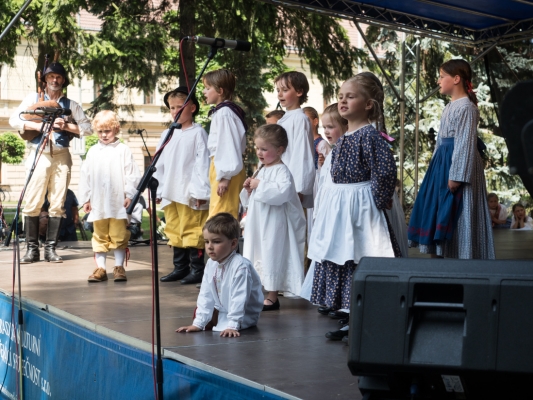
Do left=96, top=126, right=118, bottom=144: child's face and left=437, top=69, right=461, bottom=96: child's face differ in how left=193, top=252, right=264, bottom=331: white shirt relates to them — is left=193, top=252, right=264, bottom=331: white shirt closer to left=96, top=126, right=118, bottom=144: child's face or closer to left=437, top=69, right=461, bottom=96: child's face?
left=437, top=69, right=461, bottom=96: child's face

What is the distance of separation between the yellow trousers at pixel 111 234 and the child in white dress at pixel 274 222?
1.61 metres

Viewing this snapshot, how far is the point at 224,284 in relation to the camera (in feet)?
14.2

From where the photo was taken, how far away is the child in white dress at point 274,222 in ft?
16.2

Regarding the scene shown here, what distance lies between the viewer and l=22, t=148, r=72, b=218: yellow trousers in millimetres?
7328

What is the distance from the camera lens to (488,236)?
17.5 ft

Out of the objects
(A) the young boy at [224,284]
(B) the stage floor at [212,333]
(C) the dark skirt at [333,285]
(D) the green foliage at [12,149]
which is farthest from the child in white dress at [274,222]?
(D) the green foliage at [12,149]

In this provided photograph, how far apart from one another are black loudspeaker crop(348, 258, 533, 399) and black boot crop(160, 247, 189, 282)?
154 inches

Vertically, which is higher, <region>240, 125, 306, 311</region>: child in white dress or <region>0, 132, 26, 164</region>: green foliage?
<region>0, 132, 26, 164</region>: green foliage

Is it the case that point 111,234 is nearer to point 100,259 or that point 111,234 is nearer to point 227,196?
point 100,259

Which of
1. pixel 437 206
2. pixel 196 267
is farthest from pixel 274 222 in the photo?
pixel 196 267

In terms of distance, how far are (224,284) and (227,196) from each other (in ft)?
4.68

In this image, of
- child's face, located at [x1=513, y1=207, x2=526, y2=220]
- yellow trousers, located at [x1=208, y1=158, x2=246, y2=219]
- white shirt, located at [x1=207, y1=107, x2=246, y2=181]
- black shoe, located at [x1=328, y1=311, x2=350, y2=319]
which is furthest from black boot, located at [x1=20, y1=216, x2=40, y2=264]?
child's face, located at [x1=513, y1=207, x2=526, y2=220]

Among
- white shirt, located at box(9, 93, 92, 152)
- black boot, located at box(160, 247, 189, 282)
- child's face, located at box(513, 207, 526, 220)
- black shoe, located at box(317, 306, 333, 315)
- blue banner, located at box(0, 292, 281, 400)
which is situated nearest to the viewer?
blue banner, located at box(0, 292, 281, 400)

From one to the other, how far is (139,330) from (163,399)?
0.73 meters
